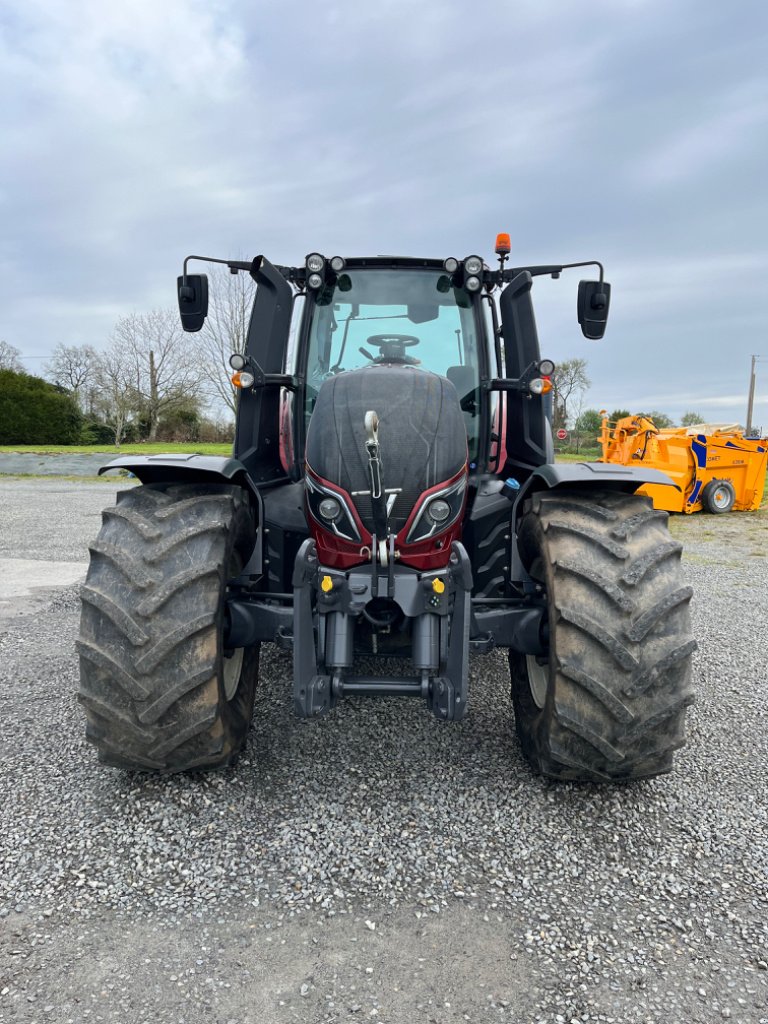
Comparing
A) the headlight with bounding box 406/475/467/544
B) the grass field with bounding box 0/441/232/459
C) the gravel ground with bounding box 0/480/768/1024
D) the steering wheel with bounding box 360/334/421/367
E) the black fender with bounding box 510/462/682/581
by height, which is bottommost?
the gravel ground with bounding box 0/480/768/1024

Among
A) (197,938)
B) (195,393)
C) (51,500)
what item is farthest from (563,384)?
(197,938)

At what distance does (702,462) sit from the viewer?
42.0 ft

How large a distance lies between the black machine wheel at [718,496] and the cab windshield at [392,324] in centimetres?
1101

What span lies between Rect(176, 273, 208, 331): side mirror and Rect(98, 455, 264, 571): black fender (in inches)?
38.4

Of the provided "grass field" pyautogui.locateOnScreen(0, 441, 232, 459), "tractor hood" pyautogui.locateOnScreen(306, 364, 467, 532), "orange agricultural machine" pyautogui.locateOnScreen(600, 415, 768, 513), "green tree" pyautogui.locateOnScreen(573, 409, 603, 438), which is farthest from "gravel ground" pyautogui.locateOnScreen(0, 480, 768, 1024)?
"green tree" pyautogui.locateOnScreen(573, 409, 603, 438)

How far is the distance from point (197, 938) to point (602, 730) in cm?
146

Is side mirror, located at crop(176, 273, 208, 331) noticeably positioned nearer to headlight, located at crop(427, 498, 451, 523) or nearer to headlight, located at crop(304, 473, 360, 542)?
headlight, located at crop(304, 473, 360, 542)

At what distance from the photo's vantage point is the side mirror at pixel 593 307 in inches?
136

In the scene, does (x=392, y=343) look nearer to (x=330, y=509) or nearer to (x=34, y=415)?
(x=330, y=509)

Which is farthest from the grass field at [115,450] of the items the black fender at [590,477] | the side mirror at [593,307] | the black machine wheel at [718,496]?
the black fender at [590,477]

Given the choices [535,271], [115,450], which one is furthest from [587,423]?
[535,271]

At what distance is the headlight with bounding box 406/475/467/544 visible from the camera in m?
2.59

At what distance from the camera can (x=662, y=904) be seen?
7.11ft

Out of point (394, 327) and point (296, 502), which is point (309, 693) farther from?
point (394, 327)
